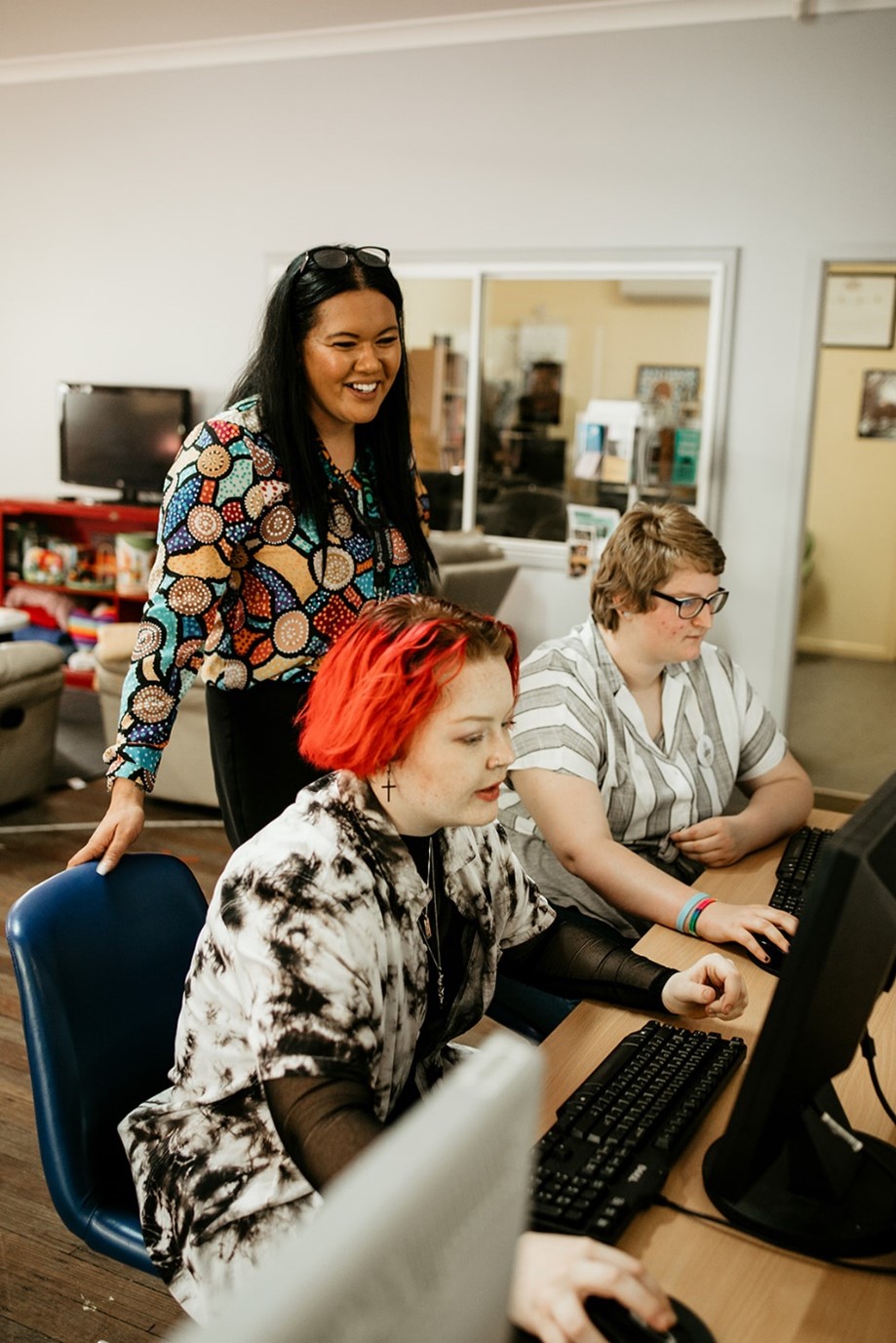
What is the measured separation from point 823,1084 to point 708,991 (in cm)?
33

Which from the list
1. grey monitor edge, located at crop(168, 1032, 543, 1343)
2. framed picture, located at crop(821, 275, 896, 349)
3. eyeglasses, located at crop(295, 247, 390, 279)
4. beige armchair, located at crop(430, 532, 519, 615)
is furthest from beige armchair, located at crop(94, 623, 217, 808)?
framed picture, located at crop(821, 275, 896, 349)

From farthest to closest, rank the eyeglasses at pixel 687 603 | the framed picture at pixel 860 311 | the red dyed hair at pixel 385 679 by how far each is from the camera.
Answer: the framed picture at pixel 860 311 < the eyeglasses at pixel 687 603 < the red dyed hair at pixel 385 679

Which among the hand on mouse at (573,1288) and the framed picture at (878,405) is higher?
the framed picture at (878,405)

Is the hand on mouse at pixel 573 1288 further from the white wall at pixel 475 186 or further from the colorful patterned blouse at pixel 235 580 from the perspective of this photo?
the white wall at pixel 475 186

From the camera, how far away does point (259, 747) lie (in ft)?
6.03

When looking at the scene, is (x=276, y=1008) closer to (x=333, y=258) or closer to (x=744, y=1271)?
(x=744, y=1271)

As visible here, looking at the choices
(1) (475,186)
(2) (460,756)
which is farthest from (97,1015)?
(1) (475,186)

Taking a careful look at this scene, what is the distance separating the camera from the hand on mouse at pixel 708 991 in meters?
1.38

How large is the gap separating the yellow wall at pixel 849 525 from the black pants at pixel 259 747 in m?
6.57

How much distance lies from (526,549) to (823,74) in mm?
2257

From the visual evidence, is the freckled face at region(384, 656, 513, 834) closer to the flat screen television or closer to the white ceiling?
the white ceiling

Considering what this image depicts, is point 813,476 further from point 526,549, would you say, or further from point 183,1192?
point 183,1192

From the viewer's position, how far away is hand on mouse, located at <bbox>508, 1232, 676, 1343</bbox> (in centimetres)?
83

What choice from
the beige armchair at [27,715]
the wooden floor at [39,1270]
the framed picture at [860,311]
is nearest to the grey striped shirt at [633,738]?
the wooden floor at [39,1270]
